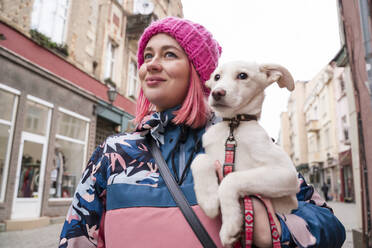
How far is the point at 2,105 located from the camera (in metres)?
7.81

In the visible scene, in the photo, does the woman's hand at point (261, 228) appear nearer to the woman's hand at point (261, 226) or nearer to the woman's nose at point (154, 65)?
the woman's hand at point (261, 226)

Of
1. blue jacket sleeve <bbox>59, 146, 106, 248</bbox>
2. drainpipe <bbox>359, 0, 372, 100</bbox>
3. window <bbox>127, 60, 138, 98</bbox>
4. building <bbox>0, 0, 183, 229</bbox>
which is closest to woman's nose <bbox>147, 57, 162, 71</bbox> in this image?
blue jacket sleeve <bbox>59, 146, 106, 248</bbox>

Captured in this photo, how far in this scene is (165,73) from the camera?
1.78 meters

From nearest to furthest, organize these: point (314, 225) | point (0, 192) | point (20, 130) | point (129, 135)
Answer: point (314, 225) < point (129, 135) < point (0, 192) < point (20, 130)

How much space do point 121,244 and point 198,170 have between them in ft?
1.64

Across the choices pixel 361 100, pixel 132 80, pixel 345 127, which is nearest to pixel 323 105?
pixel 345 127

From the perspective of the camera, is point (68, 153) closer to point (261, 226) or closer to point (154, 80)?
point (154, 80)

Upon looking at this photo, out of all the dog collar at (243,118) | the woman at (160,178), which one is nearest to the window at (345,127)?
the woman at (160,178)

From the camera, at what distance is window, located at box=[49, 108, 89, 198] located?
395 inches

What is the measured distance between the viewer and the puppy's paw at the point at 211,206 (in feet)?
4.11

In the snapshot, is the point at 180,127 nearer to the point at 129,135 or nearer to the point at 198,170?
the point at 129,135

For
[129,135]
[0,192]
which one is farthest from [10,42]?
[129,135]

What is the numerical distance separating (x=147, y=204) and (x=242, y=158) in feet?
1.66

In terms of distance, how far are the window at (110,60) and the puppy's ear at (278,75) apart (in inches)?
494
